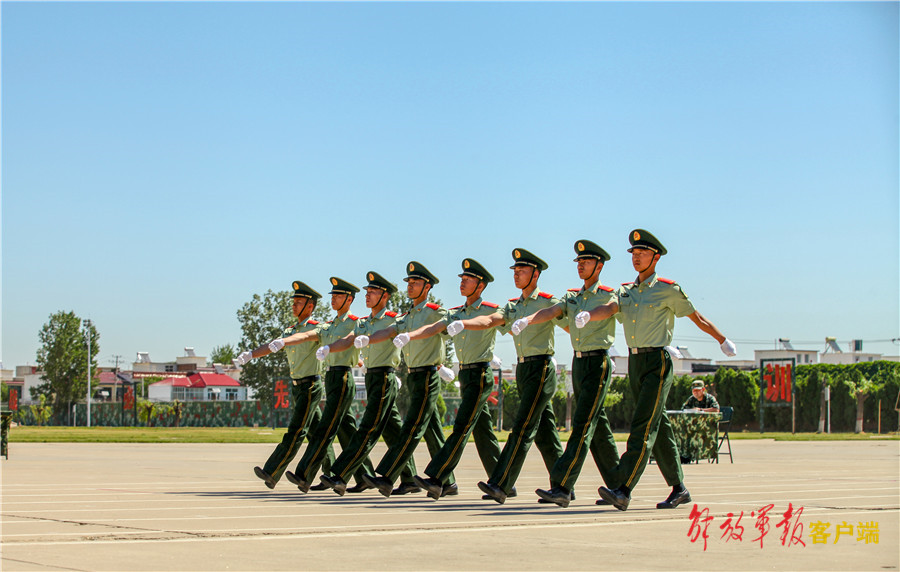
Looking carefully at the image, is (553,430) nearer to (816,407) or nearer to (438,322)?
(438,322)

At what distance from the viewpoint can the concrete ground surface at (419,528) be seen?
6.37 meters

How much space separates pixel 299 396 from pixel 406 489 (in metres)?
1.52

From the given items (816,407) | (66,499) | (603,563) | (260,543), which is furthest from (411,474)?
(816,407)

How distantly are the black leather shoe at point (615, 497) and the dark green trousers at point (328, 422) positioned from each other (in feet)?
10.8

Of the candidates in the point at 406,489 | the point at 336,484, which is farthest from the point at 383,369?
the point at 406,489

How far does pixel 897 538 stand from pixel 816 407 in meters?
53.6

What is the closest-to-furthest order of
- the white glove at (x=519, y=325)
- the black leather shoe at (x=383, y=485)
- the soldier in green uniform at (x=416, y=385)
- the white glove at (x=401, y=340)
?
1. the white glove at (x=519, y=325)
2. the white glove at (x=401, y=340)
3. the black leather shoe at (x=383, y=485)
4. the soldier in green uniform at (x=416, y=385)

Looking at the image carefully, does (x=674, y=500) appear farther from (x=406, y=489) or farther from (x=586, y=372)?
(x=406, y=489)

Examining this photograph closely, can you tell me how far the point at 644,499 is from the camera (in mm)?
10781

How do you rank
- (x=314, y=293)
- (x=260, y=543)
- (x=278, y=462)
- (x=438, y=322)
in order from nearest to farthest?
(x=260, y=543) < (x=438, y=322) < (x=278, y=462) < (x=314, y=293)

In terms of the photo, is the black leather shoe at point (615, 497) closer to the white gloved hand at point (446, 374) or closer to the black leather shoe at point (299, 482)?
the white gloved hand at point (446, 374)

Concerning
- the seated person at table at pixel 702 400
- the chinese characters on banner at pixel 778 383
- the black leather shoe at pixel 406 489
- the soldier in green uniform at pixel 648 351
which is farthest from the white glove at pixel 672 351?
the chinese characters on banner at pixel 778 383

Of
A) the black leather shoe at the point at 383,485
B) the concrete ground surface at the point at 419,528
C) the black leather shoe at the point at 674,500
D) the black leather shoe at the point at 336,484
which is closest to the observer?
the concrete ground surface at the point at 419,528

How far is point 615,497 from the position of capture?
367 inches
